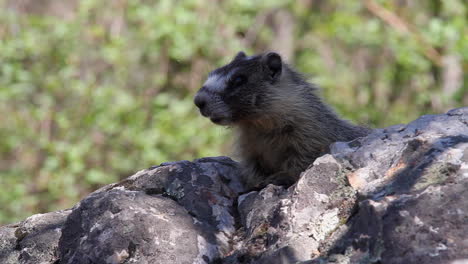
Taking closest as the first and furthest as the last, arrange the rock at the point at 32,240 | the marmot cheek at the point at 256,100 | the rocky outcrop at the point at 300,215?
the rocky outcrop at the point at 300,215 → the rock at the point at 32,240 → the marmot cheek at the point at 256,100

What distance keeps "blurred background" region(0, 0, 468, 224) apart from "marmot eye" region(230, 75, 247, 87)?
4130 millimetres

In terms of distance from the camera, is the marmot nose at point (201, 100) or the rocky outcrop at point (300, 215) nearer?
the rocky outcrop at point (300, 215)

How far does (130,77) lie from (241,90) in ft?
18.2

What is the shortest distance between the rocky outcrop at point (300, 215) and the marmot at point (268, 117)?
77 cm

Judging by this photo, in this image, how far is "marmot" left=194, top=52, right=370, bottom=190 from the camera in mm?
4484

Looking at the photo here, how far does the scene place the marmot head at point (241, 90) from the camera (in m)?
4.61

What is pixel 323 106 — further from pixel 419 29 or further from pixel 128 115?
pixel 419 29

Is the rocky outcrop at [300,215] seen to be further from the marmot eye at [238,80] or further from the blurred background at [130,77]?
the blurred background at [130,77]

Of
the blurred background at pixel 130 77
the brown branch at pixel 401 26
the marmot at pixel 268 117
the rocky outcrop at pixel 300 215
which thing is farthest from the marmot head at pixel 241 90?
the brown branch at pixel 401 26

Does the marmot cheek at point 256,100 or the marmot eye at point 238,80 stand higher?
the marmot eye at point 238,80

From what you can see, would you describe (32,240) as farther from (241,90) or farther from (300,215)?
(241,90)

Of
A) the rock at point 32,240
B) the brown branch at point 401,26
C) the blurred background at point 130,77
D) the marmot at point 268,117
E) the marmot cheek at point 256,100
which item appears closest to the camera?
the rock at point 32,240

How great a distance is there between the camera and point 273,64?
5066mm

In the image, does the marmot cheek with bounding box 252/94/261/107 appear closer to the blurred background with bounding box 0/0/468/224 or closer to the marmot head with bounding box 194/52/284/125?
the marmot head with bounding box 194/52/284/125
